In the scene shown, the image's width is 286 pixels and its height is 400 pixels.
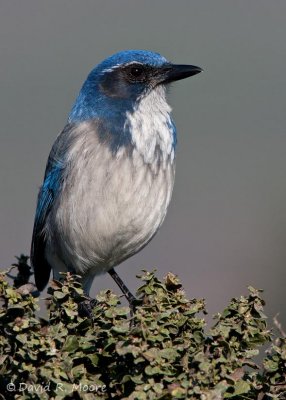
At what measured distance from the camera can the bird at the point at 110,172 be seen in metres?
6.16

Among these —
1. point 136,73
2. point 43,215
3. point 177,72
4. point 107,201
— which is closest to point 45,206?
point 43,215

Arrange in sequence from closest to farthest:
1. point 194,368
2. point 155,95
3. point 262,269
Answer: point 194,368
point 155,95
point 262,269

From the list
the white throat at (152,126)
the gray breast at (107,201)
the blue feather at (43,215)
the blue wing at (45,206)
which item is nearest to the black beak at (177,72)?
the white throat at (152,126)

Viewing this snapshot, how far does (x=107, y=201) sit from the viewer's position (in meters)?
6.11

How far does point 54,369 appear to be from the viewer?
3.57 m

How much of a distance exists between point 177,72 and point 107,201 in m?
1.43

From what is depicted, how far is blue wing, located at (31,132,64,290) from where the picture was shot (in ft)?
21.6

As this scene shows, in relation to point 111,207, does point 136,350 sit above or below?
below

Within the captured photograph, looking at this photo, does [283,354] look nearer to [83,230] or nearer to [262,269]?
[83,230]

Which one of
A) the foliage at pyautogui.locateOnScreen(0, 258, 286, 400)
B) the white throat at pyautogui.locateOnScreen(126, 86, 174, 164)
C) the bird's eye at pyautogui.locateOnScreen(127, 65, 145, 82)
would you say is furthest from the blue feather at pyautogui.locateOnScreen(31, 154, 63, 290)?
the foliage at pyautogui.locateOnScreen(0, 258, 286, 400)

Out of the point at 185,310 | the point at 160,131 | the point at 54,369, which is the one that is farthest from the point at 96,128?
the point at 54,369

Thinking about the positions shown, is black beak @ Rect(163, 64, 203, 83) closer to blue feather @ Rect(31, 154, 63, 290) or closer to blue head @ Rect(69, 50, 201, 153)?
blue head @ Rect(69, 50, 201, 153)

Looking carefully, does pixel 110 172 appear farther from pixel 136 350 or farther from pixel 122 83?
pixel 136 350

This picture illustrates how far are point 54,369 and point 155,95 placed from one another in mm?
3543
